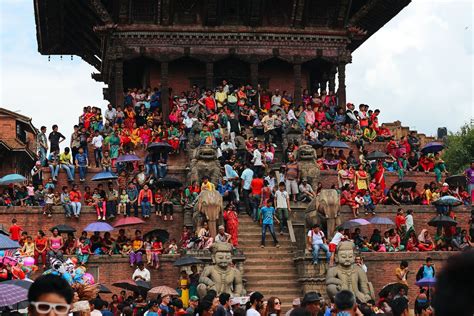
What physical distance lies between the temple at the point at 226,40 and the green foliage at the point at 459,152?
110ft

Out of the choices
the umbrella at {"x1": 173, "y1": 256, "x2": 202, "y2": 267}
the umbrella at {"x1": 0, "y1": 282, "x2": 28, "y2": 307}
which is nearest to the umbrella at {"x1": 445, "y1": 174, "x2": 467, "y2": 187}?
the umbrella at {"x1": 173, "y1": 256, "x2": 202, "y2": 267}

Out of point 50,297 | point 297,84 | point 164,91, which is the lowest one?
point 50,297

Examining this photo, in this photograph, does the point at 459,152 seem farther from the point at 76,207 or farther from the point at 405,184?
the point at 76,207

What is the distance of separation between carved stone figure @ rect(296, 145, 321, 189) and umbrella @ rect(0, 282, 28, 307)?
52.6 feet

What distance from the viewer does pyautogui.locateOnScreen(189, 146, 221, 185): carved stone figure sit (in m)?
33.0

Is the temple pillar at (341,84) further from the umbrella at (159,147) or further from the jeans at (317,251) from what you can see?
the jeans at (317,251)

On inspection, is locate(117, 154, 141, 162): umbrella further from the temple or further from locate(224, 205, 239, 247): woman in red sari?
the temple

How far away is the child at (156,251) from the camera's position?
30312mm

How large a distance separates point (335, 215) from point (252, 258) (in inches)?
106

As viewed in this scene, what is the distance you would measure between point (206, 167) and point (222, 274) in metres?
6.98

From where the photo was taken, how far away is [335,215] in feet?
98.9

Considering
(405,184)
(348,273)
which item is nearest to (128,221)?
(348,273)

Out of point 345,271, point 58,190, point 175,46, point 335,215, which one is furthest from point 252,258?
point 175,46

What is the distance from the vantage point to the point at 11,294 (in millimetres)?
18281
